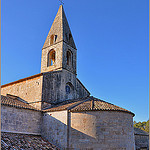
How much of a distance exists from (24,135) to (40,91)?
14.4ft

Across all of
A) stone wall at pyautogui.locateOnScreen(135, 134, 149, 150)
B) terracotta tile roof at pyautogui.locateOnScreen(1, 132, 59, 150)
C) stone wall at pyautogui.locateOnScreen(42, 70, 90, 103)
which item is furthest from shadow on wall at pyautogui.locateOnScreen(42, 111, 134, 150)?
stone wall at pyautogui.locateOnScreen(135, 134, 149, 150)

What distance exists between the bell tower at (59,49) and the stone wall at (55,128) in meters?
5.77

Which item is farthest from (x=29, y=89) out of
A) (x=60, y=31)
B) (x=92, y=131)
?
(x=92, y=131)

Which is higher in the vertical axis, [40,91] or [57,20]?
[57,20]

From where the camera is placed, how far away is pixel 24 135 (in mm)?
13156

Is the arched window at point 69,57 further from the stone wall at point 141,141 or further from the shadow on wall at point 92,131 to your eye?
the stone wall at point 141,141

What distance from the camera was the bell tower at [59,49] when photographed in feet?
62.4

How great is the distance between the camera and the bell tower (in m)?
19.0

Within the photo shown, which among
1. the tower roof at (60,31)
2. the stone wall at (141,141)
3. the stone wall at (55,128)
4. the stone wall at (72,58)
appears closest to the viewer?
the stone wall at (55,128)

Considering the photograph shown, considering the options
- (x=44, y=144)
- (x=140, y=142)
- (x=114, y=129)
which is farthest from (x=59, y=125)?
(x=140, y=142)

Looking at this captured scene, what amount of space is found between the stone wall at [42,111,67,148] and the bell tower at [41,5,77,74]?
577 centimetres

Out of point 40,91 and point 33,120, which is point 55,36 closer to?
point 40,91

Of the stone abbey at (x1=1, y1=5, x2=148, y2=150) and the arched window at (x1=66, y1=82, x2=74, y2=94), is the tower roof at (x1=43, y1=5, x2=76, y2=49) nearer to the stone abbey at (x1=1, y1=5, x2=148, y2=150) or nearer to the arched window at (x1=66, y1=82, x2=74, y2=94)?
the stone abbey at (x1=1, y1=5, x2=148, y2=150)

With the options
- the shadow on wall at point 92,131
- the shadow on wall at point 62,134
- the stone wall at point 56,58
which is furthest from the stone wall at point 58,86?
the shadow on wall at point 92,131
